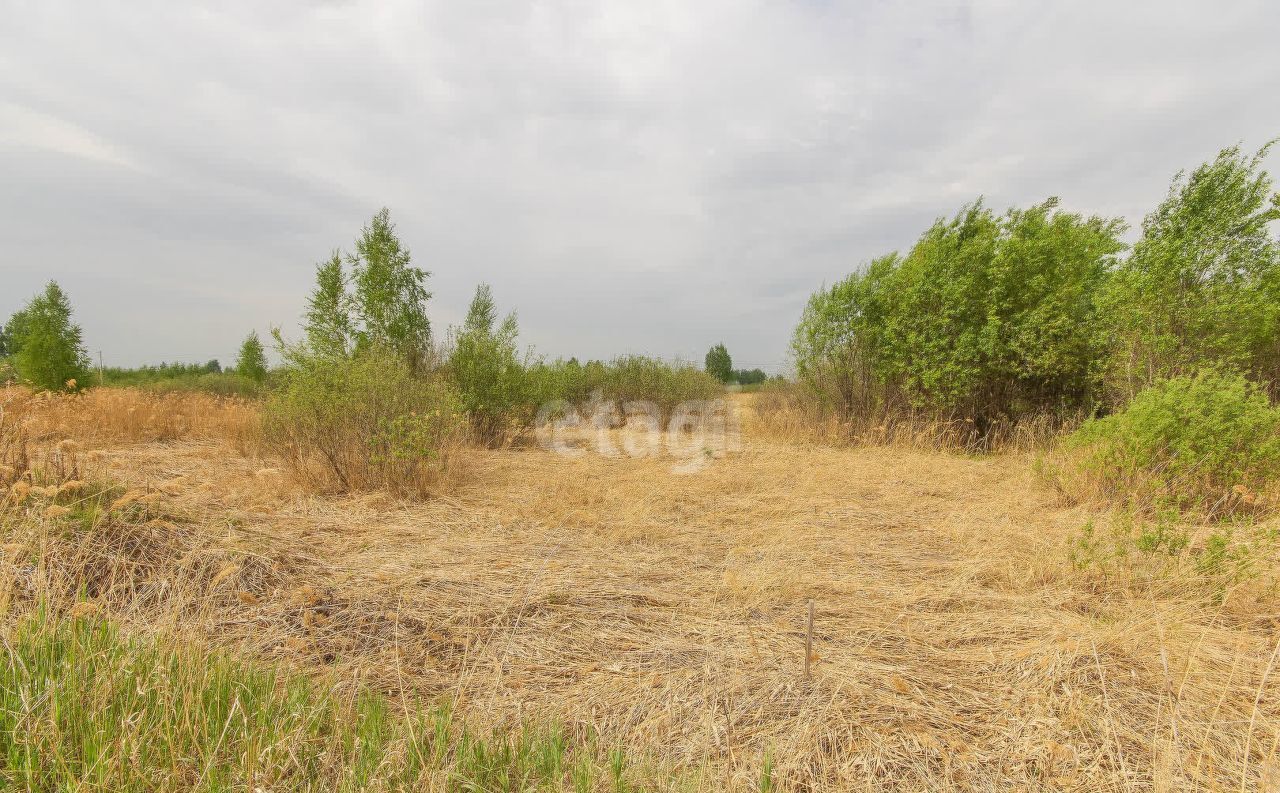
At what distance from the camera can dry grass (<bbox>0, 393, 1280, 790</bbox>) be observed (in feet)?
6.00

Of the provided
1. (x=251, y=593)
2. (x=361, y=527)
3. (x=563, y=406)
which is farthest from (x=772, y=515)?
(x=563, y=406)

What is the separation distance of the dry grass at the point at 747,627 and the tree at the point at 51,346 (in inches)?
558

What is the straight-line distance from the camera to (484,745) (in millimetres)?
1683

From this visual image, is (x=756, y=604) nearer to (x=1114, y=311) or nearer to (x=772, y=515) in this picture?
(x=772, y=515)

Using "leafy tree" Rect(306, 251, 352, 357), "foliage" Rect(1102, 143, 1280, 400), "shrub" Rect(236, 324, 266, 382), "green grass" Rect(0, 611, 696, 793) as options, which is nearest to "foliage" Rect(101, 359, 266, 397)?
"shrub" Rect(236, 324, 266, 382)

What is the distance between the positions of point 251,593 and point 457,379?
726 cm

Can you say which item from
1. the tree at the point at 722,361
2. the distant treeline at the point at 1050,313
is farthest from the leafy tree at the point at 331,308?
the tree at the point at 722,361

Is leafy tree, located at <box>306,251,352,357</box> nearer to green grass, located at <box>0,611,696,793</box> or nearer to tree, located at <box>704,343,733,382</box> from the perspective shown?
green grass, located at <box>0,611,696,793</box>

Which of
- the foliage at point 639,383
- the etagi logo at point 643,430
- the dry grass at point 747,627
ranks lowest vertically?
the dry grass at point 747,627

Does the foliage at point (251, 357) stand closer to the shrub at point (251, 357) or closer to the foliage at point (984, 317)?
the shrub at point (251, 357)

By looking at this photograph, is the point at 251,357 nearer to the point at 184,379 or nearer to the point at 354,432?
the point at 184,379

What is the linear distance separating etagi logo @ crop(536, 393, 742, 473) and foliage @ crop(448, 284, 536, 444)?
1.10 m

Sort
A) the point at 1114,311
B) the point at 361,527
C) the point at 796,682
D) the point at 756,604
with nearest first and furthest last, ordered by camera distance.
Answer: the point at 796,682 < the point at 756,604 < the point at 361,527 < the point at 1114,311

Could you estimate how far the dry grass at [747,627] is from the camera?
1.83 metres
